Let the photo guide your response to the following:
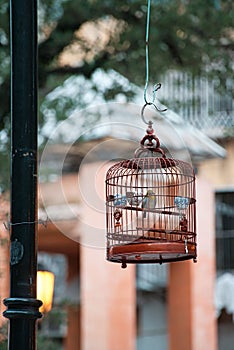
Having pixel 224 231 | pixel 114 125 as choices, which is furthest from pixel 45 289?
pixel 224 231

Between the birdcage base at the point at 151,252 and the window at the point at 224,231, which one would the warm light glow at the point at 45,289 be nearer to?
the birdcage base at the point at 151,252

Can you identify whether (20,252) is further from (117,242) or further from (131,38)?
(131,38)

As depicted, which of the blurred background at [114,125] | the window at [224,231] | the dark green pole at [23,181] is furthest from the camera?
the window at [224,231]

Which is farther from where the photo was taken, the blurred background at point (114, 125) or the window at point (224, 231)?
the window at point (224, 231)

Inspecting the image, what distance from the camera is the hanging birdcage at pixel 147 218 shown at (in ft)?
13.0

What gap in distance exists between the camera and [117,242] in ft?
13.7

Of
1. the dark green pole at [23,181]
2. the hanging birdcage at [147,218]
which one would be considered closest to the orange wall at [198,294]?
the hanging birdcage at [147,218]

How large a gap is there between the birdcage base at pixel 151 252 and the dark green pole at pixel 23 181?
903 mm

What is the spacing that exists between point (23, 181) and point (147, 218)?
1.48 meters

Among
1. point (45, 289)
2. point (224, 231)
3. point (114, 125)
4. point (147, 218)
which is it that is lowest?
point (45, 289)

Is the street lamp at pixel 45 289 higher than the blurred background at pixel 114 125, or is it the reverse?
the blurred background at pixel 114 125

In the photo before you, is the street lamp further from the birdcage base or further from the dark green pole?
the dark green pole

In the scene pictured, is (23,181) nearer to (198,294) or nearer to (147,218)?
(147,218)

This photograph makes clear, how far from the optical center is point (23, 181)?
3.09 metres
